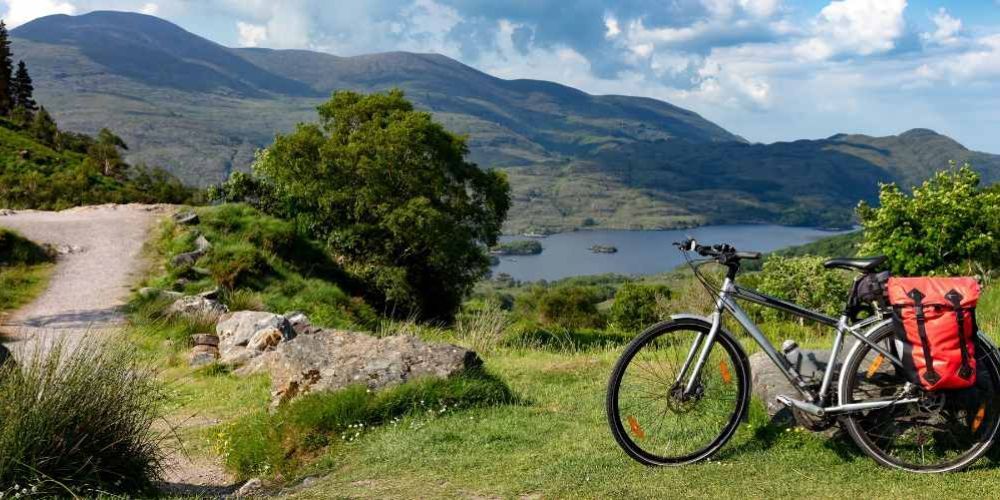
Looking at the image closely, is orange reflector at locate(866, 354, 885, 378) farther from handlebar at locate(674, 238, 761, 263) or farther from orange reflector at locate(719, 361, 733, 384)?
handlebar at locate(674, 238, 761, 263)

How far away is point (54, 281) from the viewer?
1906 cm

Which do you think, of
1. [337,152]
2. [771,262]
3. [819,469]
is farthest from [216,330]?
[771,262]

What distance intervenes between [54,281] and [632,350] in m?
17.5

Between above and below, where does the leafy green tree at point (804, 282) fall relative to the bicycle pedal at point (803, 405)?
below

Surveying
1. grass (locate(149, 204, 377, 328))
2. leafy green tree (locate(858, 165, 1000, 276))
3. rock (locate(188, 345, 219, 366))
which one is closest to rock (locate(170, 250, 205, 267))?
grass (locate(149, 204, 377, 328))

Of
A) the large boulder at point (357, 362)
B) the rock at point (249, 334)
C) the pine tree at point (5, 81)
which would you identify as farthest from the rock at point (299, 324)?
the pine tree at point (5, 81)

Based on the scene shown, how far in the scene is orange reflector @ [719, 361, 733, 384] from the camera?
6.22m

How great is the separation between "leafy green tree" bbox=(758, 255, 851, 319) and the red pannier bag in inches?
1531

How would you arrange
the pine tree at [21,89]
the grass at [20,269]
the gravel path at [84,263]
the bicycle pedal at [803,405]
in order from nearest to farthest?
the bicycle pedal at [803,405] < the gravel path at [84,263] < the grass at [20,269] < the pine tree at [21,89]

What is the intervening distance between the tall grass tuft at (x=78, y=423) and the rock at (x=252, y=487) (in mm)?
692

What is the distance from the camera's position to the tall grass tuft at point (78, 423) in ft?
18.1

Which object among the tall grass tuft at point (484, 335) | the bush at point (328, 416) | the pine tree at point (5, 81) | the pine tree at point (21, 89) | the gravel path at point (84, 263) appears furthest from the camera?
the pine tree at point (21, 89)

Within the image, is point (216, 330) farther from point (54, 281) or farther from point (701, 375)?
point (701, 375)

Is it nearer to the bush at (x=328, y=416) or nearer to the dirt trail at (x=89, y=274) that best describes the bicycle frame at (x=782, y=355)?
the bush at (x=328, y=416)
